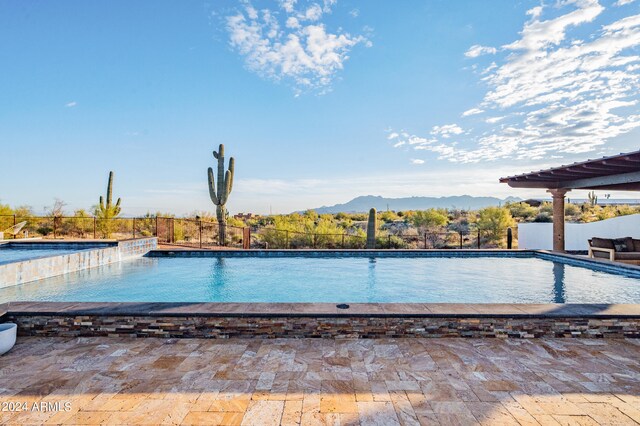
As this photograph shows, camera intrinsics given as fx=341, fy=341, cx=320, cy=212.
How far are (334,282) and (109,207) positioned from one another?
13265mm

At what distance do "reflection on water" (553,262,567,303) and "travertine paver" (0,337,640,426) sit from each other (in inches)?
113

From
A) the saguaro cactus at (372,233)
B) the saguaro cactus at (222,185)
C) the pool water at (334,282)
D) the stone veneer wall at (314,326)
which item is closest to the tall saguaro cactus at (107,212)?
the saguaro cactus at (222,185)

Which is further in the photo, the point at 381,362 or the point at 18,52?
the point at 18,52

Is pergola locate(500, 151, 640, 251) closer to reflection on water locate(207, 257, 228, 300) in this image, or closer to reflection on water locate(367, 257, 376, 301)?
reflection on water locate(367, 257, 376, 301)

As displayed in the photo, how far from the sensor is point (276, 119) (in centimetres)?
1396

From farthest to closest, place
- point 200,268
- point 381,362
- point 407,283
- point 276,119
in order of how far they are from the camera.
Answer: point 276,119 → point 200,268 → point 407,283 → point 381,362

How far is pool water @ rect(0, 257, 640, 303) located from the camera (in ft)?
21.0

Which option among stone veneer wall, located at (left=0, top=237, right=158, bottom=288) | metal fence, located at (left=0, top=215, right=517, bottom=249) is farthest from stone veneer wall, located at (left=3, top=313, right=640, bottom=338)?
metal fence, located at (left=0, top=215, right=517, bottom=249)

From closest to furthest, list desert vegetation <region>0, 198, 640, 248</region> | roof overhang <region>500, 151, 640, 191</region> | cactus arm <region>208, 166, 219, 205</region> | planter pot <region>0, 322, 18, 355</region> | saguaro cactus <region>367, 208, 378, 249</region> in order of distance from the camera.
Answer: planter pot <region>0, 322, 18, 355</region>, roof overhang <region>500, 151, 640, 191</region>, saguaro cactus <region>367, 208, 378, 249</region>, cactus arm <region>208, 166, 219, 205</region>, desert vegetation <region>0, 198, 640, 248</region>

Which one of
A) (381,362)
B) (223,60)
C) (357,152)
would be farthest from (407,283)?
(357,152)

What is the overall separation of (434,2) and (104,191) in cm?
1615

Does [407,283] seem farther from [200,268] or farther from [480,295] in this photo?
[200,268]

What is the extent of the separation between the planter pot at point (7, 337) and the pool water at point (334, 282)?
2.88 m

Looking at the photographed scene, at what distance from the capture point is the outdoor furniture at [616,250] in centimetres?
840
